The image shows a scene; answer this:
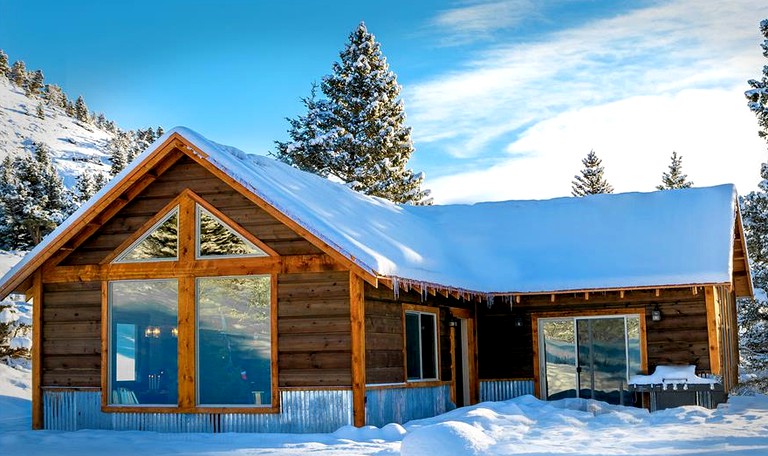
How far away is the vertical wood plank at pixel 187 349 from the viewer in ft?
49.6

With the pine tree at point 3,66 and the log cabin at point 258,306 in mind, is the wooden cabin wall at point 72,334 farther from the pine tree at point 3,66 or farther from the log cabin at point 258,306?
the pine tree at point 3,66

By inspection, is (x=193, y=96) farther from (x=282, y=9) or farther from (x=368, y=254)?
(x=368, y=254)

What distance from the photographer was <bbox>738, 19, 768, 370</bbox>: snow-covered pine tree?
25656 mm

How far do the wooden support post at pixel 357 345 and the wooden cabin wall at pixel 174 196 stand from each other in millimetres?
928

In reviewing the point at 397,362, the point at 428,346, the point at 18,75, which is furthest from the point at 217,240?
the point at 18,75

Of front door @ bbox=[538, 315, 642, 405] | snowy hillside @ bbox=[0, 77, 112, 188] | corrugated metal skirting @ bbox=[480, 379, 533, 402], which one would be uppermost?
snowy hillside @ bbox=[0, 77, 112, 188]

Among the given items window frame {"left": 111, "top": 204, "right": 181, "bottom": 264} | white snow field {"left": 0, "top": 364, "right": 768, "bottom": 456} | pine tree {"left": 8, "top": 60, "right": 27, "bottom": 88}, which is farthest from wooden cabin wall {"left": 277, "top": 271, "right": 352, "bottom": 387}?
pine tree {"left": 8, "top": 60, "right": 27, "bottom": 88}

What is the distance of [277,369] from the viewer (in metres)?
14.8

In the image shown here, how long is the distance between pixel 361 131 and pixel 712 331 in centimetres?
2210

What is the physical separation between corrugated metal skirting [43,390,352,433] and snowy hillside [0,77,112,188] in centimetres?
9769

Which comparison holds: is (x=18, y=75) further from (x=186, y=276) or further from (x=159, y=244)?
(x=186, y=276)

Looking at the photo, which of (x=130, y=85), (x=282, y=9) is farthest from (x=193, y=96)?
(x=282, y=9)

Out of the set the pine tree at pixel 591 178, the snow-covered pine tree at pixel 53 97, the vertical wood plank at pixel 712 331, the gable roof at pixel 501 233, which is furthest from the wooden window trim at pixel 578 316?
the snow-covered pine tree at pixel 53 97

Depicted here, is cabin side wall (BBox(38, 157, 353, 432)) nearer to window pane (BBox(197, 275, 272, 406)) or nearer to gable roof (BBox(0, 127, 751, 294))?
window pane (BBox(197, 275, 272, 406))
